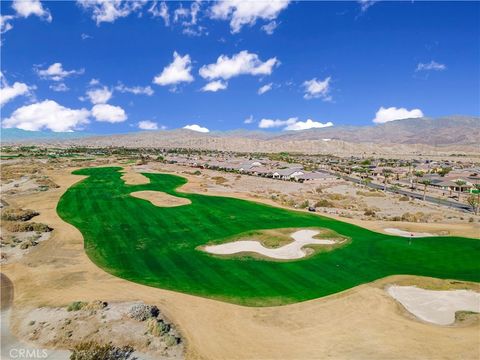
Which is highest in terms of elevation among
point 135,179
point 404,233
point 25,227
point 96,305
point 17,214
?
point 135,179

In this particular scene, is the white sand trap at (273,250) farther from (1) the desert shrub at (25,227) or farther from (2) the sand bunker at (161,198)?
(2) the sand bunker at (161,198)

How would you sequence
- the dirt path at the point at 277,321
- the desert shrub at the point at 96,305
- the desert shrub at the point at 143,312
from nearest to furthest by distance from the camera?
the dirt path at the point at 277,321 → the desert shrub at the point at 143,312 → the desert shrub at the point at 96,305

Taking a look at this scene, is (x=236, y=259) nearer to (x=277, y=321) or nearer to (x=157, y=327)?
(x=277, y=321)

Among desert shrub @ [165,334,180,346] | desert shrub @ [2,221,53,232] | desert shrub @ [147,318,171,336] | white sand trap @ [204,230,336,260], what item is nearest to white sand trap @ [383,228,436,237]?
white sand trap @ [204,230,336,260]

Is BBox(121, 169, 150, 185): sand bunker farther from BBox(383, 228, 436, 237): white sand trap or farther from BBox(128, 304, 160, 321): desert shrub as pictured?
BBox(128, 304, 160, 321): desert shrub

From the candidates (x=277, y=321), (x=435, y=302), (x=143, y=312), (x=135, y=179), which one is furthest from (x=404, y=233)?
(x=135, y=179)

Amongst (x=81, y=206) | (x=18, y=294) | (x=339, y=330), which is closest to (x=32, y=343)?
(x=18, y=294)

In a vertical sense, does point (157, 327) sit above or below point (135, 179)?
below

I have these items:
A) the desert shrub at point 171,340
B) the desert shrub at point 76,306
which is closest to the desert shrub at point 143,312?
the desert shrub at point 171,340
